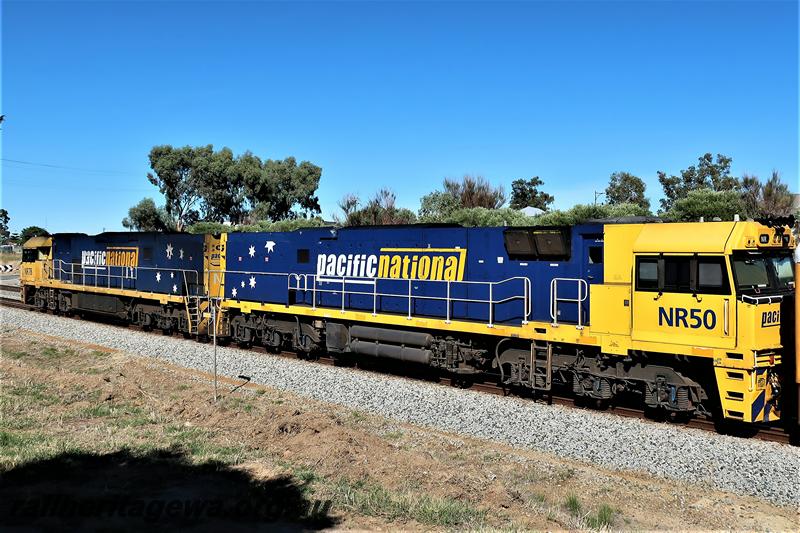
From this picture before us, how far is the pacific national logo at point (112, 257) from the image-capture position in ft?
77.2

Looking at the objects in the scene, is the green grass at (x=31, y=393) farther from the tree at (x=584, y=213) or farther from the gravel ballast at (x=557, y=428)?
the tree at (x=584, y=213)

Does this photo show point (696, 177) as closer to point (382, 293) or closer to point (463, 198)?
point (463, 198)

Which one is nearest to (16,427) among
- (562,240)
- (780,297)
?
(562,240)

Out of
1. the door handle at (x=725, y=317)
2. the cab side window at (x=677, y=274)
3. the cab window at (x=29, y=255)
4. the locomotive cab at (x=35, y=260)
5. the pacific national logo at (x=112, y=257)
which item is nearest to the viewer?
the door handle at (x=725, y=317)

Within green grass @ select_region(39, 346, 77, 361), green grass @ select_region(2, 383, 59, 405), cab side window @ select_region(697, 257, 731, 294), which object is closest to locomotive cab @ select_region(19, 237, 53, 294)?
green grass @ select_region(39, 346, 77, 361)

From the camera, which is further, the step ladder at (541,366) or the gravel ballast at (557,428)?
the step ladder at (541,366)

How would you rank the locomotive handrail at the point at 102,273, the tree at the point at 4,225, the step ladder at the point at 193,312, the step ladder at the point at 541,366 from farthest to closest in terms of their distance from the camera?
the tree at the point at 4,225 → the locomotive handrail at the point at 102,273 → the step ladder at the point at 193,312 → the step ladder at the point at 541,366

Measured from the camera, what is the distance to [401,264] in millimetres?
14992

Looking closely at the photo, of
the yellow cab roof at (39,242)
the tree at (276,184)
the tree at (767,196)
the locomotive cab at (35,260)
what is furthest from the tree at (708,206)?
the tree at (276,184)

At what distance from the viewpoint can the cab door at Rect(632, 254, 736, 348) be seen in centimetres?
967

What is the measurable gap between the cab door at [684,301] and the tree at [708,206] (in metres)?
17.9

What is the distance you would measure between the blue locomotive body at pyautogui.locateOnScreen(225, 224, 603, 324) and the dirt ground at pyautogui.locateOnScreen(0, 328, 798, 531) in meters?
3.85

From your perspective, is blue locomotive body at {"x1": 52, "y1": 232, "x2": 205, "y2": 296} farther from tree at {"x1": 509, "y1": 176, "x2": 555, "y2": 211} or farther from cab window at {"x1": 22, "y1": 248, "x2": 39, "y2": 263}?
tree at {"x1": 509, "y1": 176, "x2": 555, "y2": 211}

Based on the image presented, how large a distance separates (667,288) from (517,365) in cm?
340
